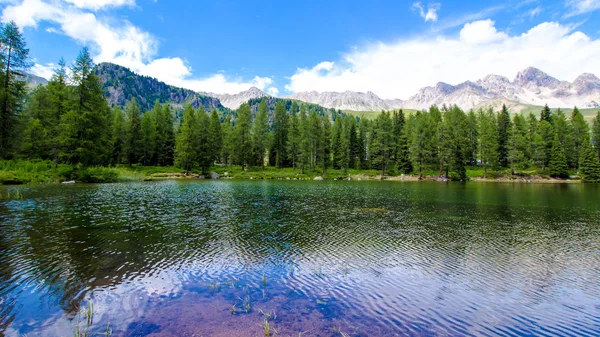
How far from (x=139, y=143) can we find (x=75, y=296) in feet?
307

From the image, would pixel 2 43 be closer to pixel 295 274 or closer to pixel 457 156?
pixel 295 274

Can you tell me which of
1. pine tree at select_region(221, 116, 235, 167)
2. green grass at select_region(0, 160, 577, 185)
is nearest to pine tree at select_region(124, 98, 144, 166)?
green grass at select_region(0, 160, 577, 185)

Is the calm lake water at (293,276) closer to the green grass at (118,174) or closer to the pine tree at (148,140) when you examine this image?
the green grass at (118,174)

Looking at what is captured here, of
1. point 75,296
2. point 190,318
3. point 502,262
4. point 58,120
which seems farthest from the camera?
point 58,120

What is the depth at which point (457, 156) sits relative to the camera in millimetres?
89625

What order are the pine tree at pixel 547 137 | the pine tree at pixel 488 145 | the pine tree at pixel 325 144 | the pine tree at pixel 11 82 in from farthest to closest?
the pine tree at pixel 325 144, the pine tree at pixel 488 145, the pine tree at pixel 547 137, the pine tree at pixel 11 82

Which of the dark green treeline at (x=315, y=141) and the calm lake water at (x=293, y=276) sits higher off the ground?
the dark green treeline at (x=315, y=141)

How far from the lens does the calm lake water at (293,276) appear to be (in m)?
8.42

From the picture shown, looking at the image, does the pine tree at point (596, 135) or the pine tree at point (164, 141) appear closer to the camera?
the pine tree at point (164, 141)

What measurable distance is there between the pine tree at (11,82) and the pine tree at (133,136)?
43.0 m

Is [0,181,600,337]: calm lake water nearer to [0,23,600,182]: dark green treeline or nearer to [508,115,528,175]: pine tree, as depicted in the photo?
[0,23,600,182]: dark green treeline

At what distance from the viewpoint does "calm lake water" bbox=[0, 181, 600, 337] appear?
8.42 metres

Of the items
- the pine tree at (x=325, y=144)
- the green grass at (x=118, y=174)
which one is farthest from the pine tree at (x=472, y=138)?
the pine tree at (x=325, y=144)

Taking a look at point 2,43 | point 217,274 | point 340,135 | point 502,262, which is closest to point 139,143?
point 2,43
